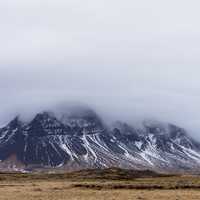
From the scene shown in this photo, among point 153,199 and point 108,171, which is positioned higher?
point 153,199

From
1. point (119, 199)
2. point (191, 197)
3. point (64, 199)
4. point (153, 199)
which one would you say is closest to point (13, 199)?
point (64, 199)

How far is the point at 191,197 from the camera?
A: 2174 inches

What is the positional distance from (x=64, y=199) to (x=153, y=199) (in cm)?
1009

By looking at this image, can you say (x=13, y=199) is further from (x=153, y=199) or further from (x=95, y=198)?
(x=153, y=199)

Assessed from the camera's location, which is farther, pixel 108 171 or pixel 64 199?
pixel 108 171

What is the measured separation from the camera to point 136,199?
5353 cm

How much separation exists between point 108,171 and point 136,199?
453 feet

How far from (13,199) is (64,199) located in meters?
6.39

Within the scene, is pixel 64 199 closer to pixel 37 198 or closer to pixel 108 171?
pixel 37 198

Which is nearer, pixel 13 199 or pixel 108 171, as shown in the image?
pixel 13 199

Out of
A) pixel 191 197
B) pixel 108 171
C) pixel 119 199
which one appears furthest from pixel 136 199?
pixel 108 171

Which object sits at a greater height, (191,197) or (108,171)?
(191,197)

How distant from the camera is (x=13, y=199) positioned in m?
56.3

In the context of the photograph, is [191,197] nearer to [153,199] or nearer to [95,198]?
[153,199]
